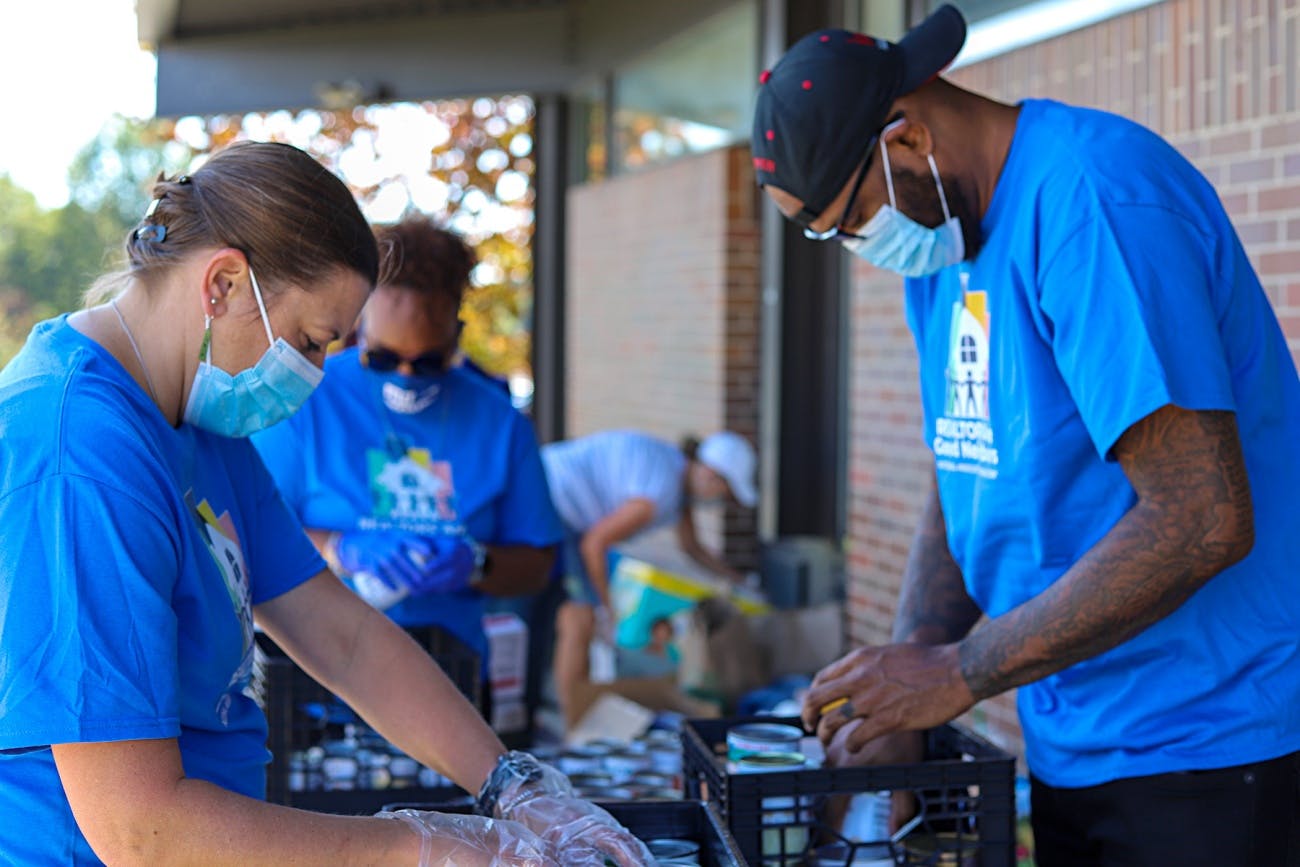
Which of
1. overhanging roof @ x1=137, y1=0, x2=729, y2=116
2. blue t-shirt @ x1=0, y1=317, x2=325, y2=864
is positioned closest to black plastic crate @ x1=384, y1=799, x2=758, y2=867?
blue t-shirt @ x1=0, y1=317, x2=325, y2=864

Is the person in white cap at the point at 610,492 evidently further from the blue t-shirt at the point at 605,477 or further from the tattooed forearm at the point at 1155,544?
the tattooed forearm at the point at 1155,544

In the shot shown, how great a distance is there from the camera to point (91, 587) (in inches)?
57.4

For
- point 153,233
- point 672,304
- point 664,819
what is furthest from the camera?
point 672,304

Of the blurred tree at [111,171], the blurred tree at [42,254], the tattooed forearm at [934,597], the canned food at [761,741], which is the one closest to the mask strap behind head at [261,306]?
the canned food at [761,741]

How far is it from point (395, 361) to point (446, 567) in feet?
1.75

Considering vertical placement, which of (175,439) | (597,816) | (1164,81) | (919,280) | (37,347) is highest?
(1164,81)

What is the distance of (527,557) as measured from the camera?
11.7 feet

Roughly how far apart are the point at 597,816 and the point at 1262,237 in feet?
8.96

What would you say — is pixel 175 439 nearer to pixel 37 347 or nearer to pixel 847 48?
pixel 37 347

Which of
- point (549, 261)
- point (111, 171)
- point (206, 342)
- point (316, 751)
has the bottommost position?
point (316, 751)

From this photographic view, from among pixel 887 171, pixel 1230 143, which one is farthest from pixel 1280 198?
pixel 887 171

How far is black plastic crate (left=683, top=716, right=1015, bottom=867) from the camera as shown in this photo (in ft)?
6.52

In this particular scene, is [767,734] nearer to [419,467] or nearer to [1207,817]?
[1207,817]

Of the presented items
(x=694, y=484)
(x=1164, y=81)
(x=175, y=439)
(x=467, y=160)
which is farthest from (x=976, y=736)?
(x=467, y=160)
